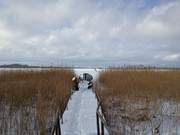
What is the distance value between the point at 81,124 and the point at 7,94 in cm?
384

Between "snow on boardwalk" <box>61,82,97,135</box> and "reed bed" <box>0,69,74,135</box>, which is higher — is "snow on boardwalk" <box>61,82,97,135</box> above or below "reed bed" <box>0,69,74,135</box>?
below

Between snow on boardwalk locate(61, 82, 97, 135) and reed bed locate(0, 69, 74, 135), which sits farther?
snow on boardwalk locate(61, 82, 97, 135)

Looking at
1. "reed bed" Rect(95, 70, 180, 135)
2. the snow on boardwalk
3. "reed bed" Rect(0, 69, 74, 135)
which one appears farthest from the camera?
"reed bed" Rect(95, 70, 180, 135)

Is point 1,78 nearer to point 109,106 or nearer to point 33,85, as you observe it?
point 33,85

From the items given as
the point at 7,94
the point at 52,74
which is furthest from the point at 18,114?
the point at 52,74

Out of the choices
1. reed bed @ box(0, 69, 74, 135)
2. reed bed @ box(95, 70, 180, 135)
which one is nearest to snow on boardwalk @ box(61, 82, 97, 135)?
reed bed @ box(0, 69, 74, 135)

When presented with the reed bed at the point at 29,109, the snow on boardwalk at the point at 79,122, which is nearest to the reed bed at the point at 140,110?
the snow on boardwalk at the point at 79,122

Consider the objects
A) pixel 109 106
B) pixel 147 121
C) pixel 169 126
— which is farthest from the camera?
pixel 109 106

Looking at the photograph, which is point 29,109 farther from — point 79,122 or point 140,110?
point 140,110

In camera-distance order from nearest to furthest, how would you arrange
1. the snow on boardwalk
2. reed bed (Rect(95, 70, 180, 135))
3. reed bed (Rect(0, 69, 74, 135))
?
reed bed (Rect(0, 69, 74, 135)) → the snow on boardwalk → reed bed (Rect(95, 70, 180, 135))

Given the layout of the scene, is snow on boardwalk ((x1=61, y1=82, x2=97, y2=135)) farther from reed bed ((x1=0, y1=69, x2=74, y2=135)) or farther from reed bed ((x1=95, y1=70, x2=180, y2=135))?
reed bed ((x1=95, y1=70, x2=180, y2=135))

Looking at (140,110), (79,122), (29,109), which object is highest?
(29,109)

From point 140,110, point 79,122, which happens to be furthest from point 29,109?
point 140,110

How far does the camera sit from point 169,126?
7234 mm
